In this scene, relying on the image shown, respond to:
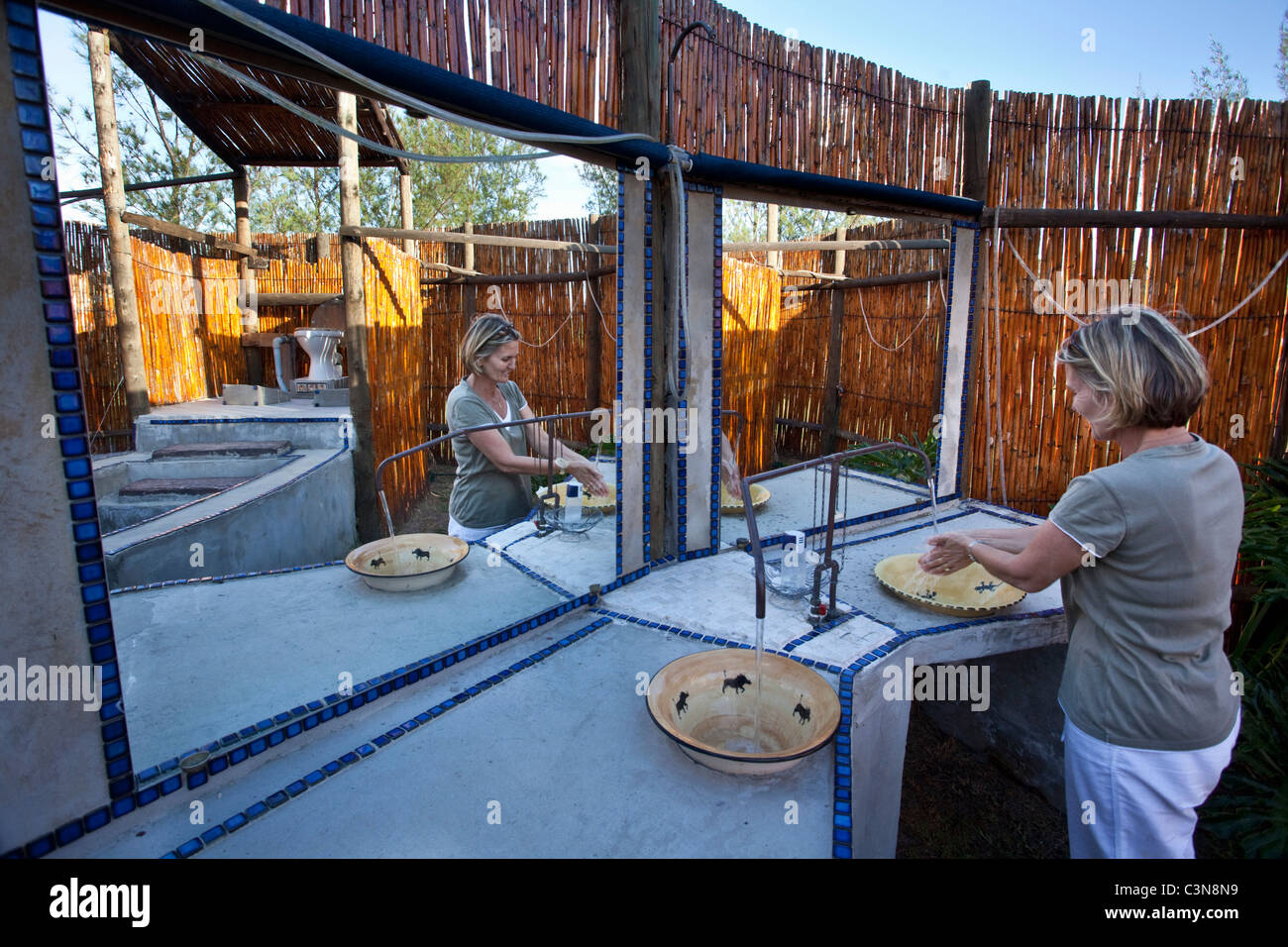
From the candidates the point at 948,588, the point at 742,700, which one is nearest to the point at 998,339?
the point at 948,588

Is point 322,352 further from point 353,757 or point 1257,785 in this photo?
point 1257,785

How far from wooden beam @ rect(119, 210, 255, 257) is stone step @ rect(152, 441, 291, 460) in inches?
82.6

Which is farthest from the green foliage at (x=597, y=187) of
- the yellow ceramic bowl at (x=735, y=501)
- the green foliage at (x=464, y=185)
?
the yellow ceramic bowl at (x=735, y=501)

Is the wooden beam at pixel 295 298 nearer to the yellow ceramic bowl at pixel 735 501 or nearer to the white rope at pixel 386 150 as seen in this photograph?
the yellow ceramic bowl at pixel 735 501

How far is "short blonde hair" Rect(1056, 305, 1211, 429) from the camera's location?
1800mm

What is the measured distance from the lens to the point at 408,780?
1.91 metres

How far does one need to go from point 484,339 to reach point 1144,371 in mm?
2729

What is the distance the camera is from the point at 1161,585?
1784 mm

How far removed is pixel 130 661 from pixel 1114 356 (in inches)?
128

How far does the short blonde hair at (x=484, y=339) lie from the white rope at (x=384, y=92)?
1171 millimetres
